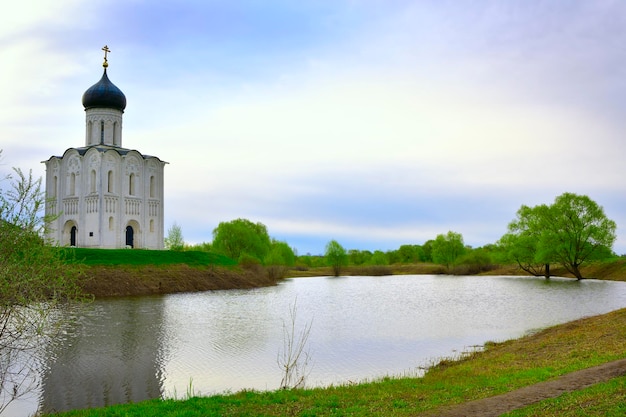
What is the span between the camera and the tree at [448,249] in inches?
3636

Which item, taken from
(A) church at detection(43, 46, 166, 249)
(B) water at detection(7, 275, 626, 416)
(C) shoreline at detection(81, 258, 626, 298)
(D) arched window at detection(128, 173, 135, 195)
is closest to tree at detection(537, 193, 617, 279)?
(C) shoreline at detection(81, 258, 626, 298)

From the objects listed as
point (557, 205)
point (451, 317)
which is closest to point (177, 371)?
point (451, 317)

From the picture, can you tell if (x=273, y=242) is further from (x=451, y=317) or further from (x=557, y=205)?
(x=451, y=317)

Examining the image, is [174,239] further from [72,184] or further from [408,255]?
[408,255]

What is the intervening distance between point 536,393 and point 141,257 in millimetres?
42305

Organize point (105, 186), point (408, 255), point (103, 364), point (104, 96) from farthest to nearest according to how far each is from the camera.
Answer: point (408, 255) < point (104, 96) < point (105, 186) < point (103, 364)

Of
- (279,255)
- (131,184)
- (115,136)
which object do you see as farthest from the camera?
(279,255)

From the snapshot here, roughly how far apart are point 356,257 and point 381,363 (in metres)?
99.1

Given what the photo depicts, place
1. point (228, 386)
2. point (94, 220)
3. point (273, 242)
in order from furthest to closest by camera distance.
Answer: point (273, 242) → point (94, 220) → point (228, 386)

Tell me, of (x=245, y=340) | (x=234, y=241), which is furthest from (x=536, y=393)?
(x=234, y=241)

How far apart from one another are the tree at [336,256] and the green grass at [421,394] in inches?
2841

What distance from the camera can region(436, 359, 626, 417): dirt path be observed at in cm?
841

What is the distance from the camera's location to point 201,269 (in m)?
49.9

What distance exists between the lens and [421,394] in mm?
10117
